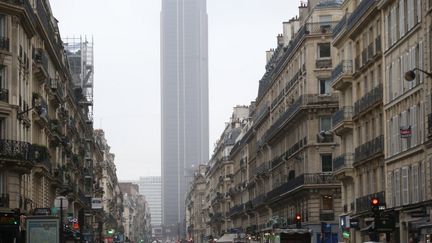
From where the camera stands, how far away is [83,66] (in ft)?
454

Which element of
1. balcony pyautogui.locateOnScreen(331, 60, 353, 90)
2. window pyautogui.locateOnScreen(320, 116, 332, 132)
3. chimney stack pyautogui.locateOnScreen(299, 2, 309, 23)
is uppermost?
chimney stack pyautogui.locateOnScreen(299, 2, 309, 23)

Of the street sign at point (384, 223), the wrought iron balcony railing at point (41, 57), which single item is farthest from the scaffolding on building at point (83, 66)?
the street sign at point (384, 223)

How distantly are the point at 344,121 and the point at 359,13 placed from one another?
316 inches

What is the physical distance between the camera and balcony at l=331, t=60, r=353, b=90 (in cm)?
Answer: 6894

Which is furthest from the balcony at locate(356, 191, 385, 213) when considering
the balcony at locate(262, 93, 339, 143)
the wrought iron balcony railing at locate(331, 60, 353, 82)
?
the balcony at locate(262, 93, 339, 143)

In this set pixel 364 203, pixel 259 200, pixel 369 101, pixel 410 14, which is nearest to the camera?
pixel 410 14

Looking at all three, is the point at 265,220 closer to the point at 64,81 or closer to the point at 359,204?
the point at 64,81

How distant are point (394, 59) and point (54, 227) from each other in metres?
20.1

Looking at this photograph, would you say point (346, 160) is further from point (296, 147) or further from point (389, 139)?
point (296, 147)

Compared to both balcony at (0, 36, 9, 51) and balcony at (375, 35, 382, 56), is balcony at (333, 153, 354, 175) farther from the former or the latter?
balcony at (0, 36, 9, 51)

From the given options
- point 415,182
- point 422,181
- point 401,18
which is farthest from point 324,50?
point 422,181

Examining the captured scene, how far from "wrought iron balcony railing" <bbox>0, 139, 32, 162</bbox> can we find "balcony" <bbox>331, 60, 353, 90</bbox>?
22.0m

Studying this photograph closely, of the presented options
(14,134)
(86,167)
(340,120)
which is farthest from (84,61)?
(14,134)

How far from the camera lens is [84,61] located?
5468 inches
